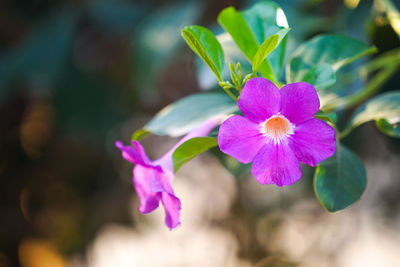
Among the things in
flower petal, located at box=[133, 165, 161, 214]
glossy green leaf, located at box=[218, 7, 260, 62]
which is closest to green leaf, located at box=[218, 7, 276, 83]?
glossy green leaf, located at box=[218, 7, 260, 62]

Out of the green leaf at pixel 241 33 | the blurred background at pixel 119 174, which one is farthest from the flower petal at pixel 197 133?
the blurred background at pixel 119 174

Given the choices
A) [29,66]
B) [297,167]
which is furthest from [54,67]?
[297,167]

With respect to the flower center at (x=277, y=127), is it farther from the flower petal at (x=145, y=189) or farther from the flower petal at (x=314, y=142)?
the flower petal at (x=145, y=189)

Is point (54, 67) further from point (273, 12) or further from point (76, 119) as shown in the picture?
point (273, 12)

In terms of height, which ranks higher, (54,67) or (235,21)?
(235,21)

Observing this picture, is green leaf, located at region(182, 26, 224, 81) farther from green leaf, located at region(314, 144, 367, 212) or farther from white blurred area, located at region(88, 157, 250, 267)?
white blurred area, located at region(88, 157, 250, 267)

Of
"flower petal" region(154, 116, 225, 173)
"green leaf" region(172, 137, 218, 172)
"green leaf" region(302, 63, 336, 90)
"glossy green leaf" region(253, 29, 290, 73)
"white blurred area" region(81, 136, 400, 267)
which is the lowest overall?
"white blurred area" region(81, 136, 400, 267)
